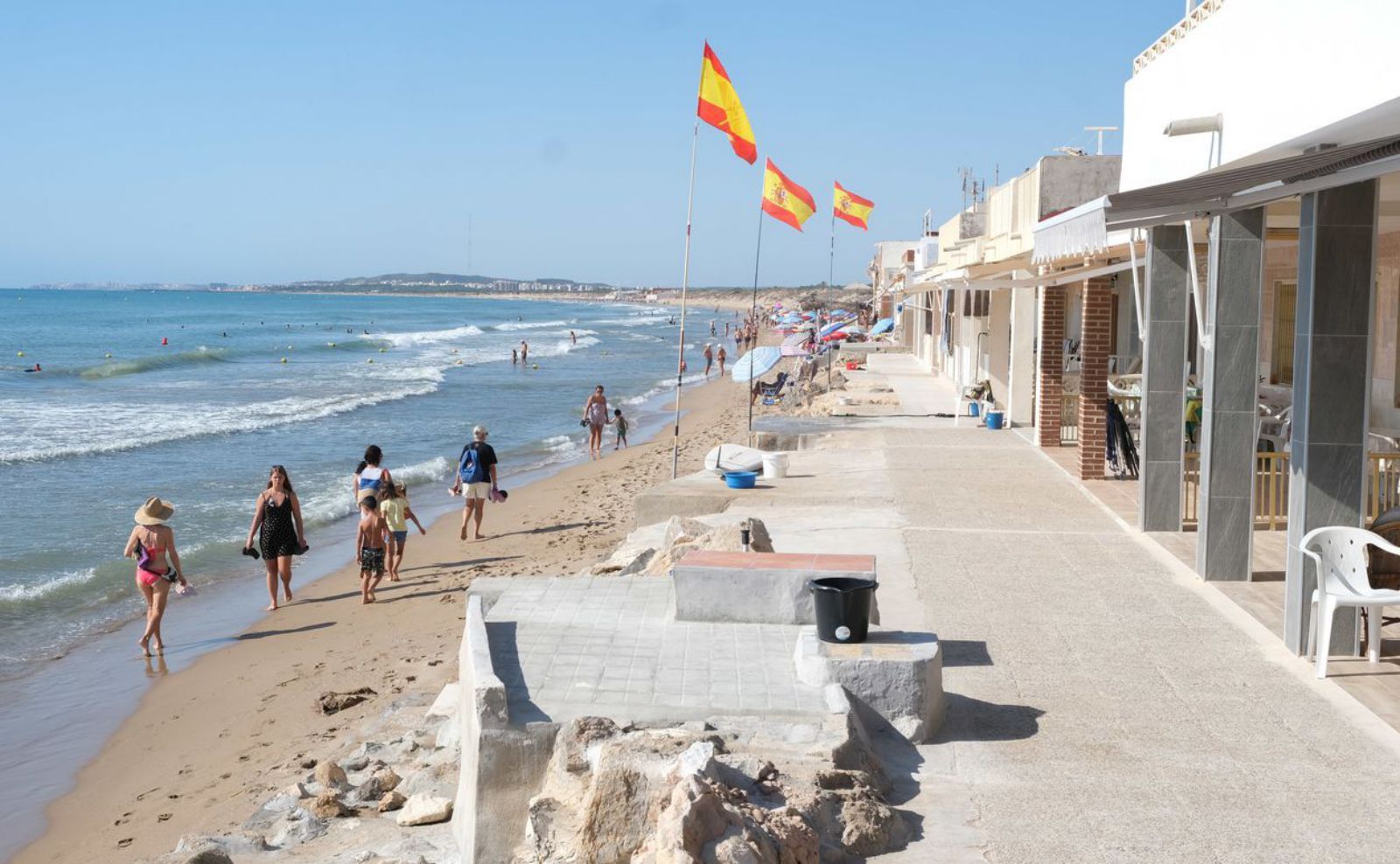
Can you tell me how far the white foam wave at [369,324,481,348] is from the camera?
8162 cm

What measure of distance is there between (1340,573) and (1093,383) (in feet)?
22.7

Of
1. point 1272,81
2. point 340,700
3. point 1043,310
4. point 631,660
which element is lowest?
point 340,700

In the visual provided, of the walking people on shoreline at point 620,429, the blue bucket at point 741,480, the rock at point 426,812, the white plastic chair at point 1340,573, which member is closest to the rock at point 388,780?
the rock at point 426,812

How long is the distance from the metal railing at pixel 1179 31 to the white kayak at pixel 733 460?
18.7ft

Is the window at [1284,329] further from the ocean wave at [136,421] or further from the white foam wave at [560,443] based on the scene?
the ocean wave at [136,421]

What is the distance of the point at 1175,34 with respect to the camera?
10227 mm

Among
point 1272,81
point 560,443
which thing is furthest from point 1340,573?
point 560,443

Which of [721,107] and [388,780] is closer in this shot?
[388,780]

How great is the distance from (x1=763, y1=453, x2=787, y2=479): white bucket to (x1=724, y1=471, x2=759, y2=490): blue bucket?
0.60m

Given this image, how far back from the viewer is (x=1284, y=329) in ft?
53.3

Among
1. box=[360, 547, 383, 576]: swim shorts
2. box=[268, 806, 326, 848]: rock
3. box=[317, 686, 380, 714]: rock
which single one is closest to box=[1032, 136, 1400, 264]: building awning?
box=[268, 806, 326, 848]: rock

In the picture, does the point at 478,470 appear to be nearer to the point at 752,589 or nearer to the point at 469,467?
the point at 469,467

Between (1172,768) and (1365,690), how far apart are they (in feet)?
5.90

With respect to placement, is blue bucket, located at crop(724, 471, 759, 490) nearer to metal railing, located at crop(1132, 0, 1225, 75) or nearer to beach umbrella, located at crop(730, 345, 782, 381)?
metal railing, located at crop(1132, 0, 1225, 75)
